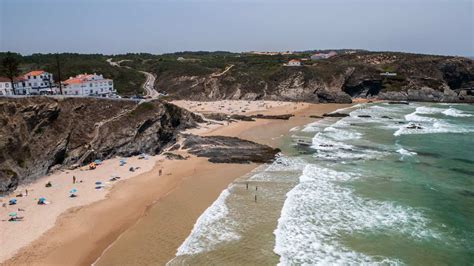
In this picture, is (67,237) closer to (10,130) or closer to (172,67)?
(10,130)

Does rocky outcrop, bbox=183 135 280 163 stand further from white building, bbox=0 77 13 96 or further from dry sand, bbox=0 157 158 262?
white building, bbox=0 77 13 96

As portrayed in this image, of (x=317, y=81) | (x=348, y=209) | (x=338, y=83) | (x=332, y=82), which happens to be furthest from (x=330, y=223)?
(x=338, y=83)

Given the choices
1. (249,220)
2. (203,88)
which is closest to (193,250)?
(249,220)

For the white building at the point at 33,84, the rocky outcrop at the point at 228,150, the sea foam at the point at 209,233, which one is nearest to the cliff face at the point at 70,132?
the rocky outcrop at the point at 228,150

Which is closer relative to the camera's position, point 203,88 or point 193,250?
point 193,250

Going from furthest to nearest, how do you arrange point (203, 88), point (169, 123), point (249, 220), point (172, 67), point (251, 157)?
point (172, 67), point (203, 88), point (169, 123), point (251, 157), point (249, 220)

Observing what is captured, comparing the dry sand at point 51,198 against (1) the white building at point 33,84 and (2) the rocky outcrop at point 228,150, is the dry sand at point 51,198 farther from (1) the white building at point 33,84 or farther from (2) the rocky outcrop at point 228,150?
(1) the white building at point 33,84
